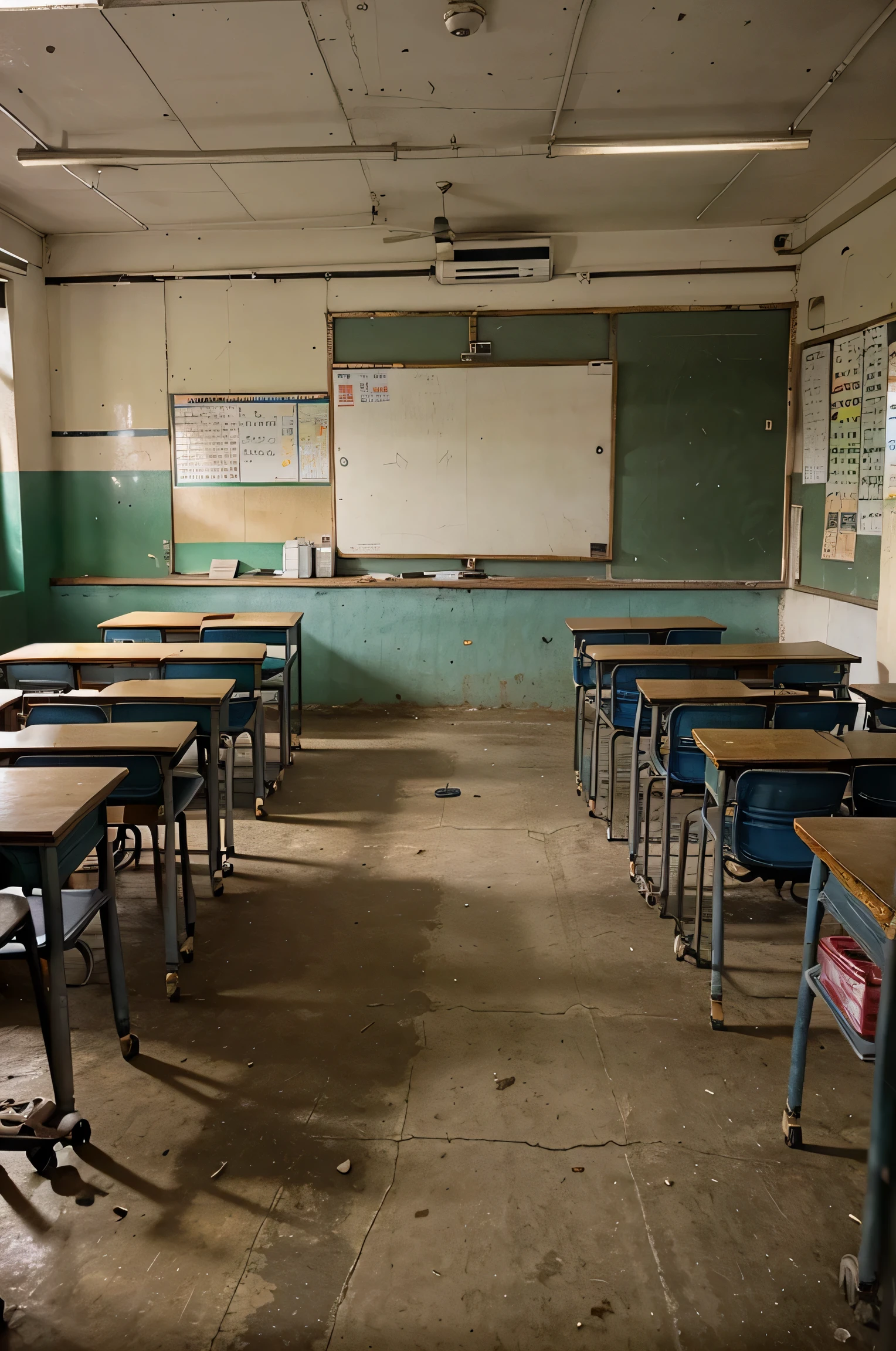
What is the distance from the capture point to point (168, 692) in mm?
3402

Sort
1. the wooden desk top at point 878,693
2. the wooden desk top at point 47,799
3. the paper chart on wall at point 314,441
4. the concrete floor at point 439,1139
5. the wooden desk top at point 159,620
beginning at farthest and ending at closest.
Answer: the paper chart on wall at point 314,441, the wooden desk top at point 159,620, the wooden desk top at point 878,693, the wooden desk top at point 47,799, the concrete floor at point 439,1139

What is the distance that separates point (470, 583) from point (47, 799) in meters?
4.77

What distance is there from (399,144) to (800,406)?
11.0 ft

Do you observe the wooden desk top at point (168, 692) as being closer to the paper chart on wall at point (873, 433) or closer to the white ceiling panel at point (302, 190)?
the white ceiling panel at point (302, 190)

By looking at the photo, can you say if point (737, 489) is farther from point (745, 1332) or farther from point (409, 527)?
point (745, 1332)

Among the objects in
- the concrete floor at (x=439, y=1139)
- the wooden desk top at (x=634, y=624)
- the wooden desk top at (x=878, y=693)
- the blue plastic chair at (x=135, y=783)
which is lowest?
the concrete floor at (x=439, y=1139)

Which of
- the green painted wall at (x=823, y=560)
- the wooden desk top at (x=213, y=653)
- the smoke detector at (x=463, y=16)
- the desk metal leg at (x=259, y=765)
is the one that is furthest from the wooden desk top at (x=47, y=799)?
the green painted wall at (x=823, y=560)

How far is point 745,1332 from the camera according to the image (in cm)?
161

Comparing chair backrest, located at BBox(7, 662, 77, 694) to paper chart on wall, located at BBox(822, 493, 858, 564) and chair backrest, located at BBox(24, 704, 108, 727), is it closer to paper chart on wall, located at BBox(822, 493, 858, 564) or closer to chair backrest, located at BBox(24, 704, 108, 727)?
chair backrest, located at BBox(24, 704, 108, 727)

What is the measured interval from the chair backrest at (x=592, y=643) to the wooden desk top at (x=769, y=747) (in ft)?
6.27

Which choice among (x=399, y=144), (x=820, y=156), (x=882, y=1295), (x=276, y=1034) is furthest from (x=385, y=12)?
(x=882, y=1295)

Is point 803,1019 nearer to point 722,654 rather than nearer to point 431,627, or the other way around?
point 722,654

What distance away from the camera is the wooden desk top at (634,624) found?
5039 millimetres

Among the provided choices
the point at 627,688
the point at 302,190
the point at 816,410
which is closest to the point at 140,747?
the point at 627,688
